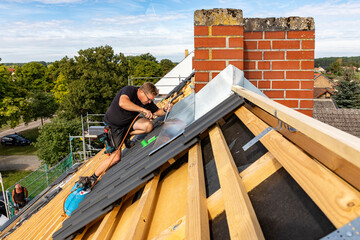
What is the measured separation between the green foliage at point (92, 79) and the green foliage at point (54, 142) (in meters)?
7.45

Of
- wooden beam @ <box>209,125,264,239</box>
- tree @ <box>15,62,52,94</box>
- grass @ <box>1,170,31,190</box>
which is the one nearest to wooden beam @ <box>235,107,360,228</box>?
wooden beam @ <box>209,125,264,239</box>

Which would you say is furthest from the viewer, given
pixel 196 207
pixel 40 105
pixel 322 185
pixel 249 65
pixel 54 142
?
pixel 40 105

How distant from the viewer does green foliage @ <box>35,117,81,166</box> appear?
73.8 ft

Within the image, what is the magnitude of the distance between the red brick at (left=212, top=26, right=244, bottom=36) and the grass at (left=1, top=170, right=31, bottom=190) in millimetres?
21230

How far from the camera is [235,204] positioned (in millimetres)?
1357

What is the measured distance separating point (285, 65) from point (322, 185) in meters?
3.18

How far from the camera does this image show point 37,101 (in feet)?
111

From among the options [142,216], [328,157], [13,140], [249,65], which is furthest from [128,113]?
[13,140]

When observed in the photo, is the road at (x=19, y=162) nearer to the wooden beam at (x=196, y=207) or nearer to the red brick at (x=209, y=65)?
the red brick at (x=209, y=65)

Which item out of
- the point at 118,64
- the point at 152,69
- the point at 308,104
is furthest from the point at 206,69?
the point at 152,69

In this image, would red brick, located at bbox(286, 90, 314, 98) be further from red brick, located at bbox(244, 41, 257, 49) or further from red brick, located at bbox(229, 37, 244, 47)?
red brick, located at bbox(229, 37, 244, 47)

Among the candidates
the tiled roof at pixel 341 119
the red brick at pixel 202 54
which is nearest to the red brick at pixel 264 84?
the red brick at pixel 202 54

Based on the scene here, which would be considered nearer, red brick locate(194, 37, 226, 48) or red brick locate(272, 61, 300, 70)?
red brick locate(194, 37, 226, 48)

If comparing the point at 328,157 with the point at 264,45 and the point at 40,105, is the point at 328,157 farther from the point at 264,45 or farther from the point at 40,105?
the point at 40,105
